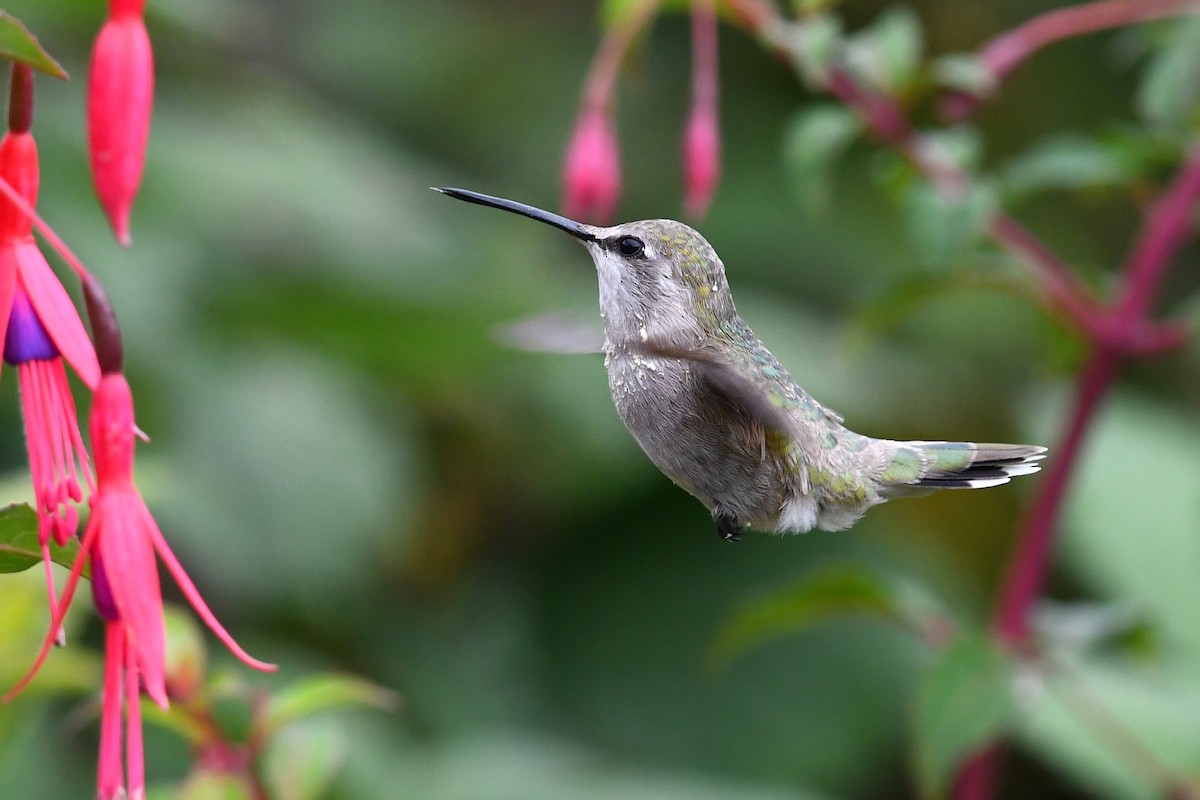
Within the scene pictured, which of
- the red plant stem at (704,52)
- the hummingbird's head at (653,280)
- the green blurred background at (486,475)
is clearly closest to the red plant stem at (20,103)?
the hummingbird's head at (653,280)

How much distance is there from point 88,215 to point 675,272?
1907mm

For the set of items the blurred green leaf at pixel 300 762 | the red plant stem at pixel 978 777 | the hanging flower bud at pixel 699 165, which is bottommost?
the red plant stem at pixel 978 777

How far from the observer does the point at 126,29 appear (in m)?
0.73

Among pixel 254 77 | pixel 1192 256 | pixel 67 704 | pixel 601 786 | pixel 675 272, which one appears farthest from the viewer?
pixel 1192 256

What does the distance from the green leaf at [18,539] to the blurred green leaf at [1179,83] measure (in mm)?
1179

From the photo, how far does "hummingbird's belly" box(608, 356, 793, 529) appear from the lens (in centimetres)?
102

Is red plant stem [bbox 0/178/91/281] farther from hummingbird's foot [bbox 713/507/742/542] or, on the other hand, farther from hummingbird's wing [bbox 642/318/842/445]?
hummingbird's foot [bbox 713/507/742/542]

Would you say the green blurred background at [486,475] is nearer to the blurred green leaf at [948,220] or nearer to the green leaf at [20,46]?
the blurred green leaf at [948,220]

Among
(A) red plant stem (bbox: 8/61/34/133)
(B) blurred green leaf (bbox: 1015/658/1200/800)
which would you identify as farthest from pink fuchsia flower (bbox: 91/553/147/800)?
(B) blurred green leaf (bbox: 1015/658/1200/800)

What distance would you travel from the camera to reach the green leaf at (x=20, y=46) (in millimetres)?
641

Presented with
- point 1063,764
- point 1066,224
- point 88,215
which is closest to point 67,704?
point 88,215

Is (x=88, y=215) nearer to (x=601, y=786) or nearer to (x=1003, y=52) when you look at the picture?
(x=601, y=786)

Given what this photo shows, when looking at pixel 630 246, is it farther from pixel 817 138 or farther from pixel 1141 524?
pixel 1141 524

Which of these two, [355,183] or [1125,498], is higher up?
[355,183]
